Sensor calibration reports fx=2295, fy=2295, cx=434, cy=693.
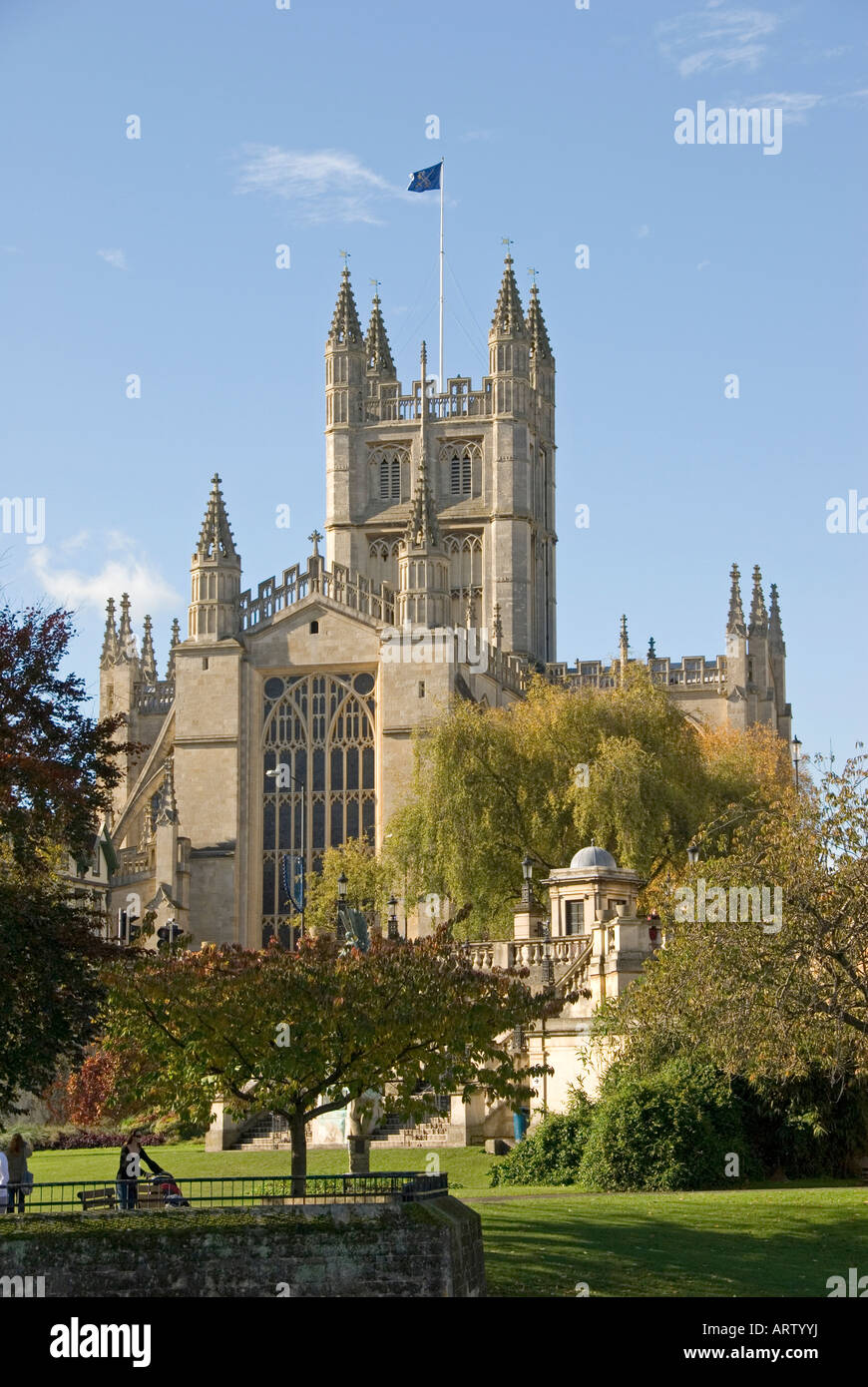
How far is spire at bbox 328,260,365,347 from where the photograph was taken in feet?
310

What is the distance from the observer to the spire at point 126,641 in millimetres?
82125

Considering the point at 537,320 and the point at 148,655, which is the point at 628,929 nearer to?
the point at 148,655

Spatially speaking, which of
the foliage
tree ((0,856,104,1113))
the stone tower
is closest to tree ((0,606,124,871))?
tree ((0,856,104,1113))

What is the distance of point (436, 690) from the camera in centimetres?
6600

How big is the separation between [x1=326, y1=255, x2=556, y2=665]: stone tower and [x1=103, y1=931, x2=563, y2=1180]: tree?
2240 inches

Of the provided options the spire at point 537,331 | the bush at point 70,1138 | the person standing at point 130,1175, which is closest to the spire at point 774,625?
the spire at point 537,331

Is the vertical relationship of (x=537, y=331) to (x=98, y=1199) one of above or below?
above

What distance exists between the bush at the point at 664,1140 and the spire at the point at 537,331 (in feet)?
204

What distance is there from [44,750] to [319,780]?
1421 inches

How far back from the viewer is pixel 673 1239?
30.6m

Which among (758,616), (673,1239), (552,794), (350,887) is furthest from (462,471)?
(673,1239)

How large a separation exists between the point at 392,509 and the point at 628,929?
2015 inches

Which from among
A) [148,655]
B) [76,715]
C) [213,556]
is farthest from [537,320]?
[76,715]

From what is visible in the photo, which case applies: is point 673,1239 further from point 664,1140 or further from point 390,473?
point 390,473
